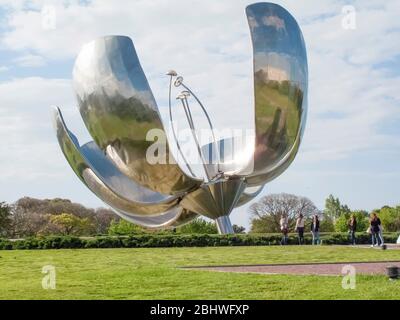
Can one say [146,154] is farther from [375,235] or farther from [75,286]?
[375,235]

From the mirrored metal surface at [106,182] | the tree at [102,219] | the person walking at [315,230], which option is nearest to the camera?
the mirrored metal surface at [106,182]

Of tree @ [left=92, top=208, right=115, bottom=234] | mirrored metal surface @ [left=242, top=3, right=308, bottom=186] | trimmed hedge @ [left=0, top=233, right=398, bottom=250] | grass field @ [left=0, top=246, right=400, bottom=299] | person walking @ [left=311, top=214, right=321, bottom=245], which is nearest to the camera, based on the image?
grass field @ [left=0, top=246, right=400, bottom=299]

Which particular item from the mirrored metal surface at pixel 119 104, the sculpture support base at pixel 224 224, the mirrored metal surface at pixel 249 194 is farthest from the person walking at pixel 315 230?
the mirrored metal surface at pixel 119 104

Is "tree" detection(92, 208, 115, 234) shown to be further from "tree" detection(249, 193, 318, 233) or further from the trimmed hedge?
the trimmed hedge

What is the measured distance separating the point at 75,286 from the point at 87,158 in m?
Answer: 7.17

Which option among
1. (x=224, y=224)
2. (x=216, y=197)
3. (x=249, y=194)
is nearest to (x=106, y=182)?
(x=216, y=197)

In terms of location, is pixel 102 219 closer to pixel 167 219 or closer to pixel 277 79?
pixel 167 219

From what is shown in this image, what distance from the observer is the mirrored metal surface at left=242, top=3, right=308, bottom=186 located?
13.2 metres

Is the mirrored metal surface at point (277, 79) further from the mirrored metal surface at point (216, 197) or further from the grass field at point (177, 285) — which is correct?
the grass field at point (177, 285)

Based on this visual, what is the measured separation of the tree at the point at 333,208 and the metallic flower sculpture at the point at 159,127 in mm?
37828

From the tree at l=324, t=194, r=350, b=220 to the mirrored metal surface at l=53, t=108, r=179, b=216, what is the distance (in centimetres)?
3841

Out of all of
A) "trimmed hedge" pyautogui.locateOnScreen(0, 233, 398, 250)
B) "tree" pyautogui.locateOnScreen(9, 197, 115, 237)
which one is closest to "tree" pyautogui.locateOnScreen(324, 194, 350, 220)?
"tree" pyautogui.locateOnScreen(9, 197, 115, 237)

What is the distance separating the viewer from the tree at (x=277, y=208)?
42.0 meters
